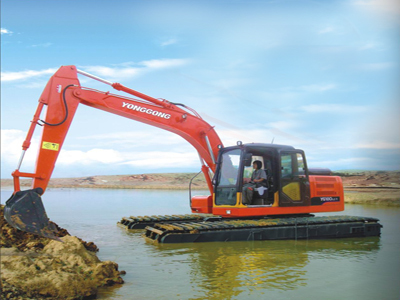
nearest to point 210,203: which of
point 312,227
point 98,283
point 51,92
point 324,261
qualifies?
point 312,227

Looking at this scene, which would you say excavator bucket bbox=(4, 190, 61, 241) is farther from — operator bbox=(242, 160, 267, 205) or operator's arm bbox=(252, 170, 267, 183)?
operator's arm bbox=(252, 170, 267, 183)

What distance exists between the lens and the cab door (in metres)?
11.4

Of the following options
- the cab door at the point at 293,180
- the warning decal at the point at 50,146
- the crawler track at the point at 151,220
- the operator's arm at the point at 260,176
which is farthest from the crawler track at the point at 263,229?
the warning decal at the point at 50,146

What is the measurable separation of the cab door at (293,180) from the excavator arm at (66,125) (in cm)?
197

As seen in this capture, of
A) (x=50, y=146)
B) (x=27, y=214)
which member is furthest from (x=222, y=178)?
(x=27, y=214)

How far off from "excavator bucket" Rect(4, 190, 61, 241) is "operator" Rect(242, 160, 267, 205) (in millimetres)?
5009

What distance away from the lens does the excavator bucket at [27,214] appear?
749 centimetres

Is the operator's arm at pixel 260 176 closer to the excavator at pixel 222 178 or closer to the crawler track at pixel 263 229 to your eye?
the excavator at pixel 222 178

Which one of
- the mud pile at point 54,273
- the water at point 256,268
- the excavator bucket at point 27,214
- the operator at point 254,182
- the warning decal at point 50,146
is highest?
the warning decal at point 50,146

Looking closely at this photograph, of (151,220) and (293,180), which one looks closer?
(293,180)

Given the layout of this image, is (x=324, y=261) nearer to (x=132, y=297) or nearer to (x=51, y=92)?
(x=132, y=297)

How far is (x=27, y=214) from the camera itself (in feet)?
25.0

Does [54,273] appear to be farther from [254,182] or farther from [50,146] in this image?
[254,182]

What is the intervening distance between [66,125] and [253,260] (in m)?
5.06
